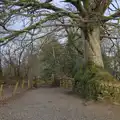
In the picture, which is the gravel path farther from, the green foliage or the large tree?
the large tree

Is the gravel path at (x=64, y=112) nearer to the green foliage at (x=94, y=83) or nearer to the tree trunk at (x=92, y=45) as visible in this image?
the green foliage at (x=94, y=83)

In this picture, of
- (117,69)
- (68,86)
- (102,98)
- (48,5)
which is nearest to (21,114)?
(102,98)

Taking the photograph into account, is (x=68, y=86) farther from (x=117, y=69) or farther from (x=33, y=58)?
(x=117, y=69)

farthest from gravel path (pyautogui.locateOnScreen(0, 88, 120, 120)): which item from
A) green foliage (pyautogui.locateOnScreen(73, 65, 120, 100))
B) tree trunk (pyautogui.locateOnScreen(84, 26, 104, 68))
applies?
tree trunk (pyautogui.locateOnScreen(84, 26, 104, 68))

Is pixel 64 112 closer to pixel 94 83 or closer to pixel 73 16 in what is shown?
pixel 94 83

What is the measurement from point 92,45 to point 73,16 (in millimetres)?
2351

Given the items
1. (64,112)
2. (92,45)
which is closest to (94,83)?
(92,45)

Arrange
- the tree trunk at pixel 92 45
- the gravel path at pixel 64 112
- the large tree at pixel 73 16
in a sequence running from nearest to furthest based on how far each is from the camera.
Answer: the gravel path at pixel 64 112 < the large tree at pixel 73 16 < the tree trunk at pixel 92 45

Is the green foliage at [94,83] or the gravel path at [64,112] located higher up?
the green foliage at [94,83]

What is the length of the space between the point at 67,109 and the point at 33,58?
14.5 m

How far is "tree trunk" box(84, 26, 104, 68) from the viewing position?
14273 mm

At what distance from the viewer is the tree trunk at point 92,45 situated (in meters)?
14.3

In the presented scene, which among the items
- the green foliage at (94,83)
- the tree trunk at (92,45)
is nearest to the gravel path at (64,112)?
the green foliage at (94,83)

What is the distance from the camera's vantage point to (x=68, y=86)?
2069cm
